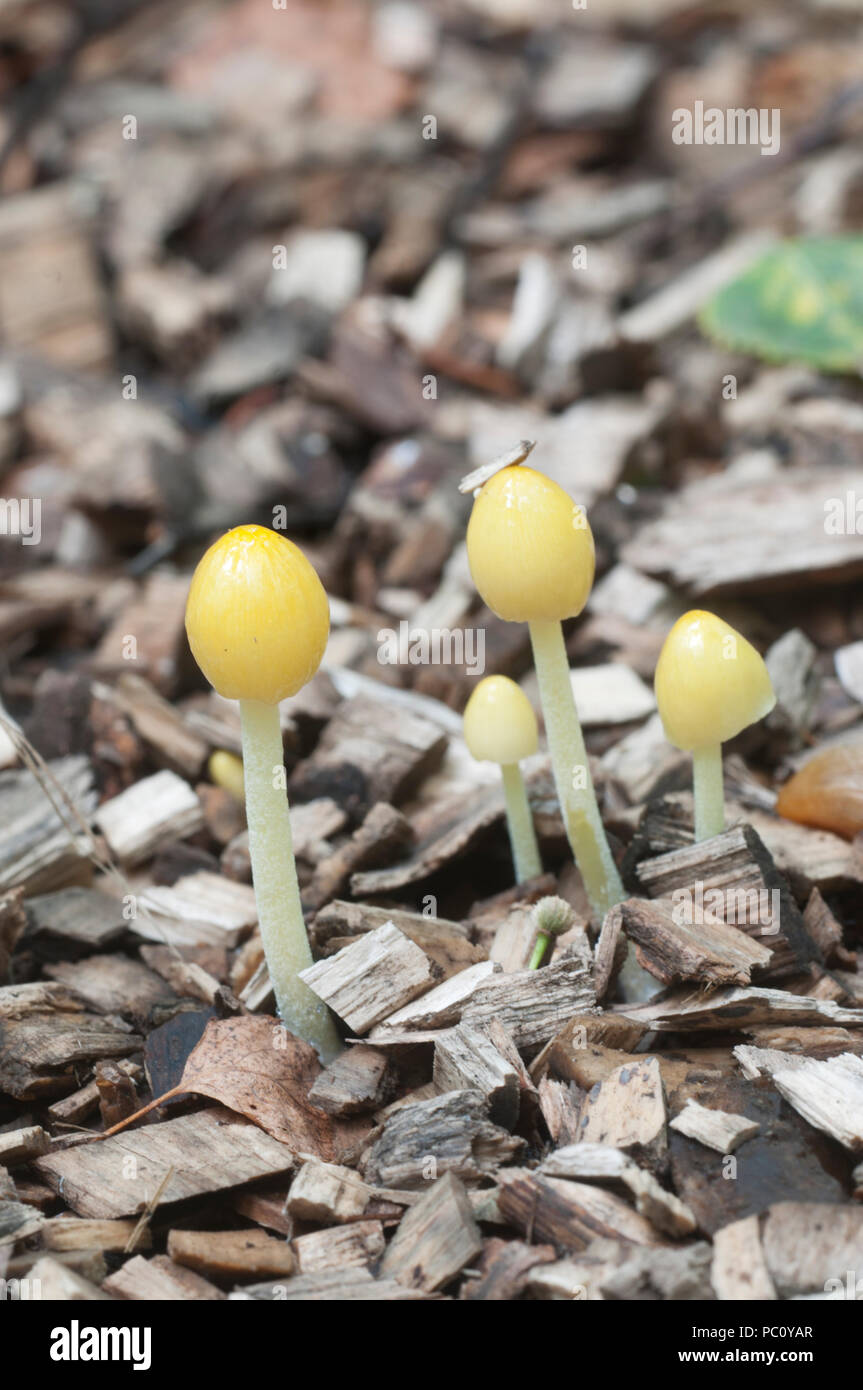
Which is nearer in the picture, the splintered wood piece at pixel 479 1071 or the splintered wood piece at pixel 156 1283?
the splintered wood piece at pixel 156 1283

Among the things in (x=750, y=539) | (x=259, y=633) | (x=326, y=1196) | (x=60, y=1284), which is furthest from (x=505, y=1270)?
(x=750, y=539)

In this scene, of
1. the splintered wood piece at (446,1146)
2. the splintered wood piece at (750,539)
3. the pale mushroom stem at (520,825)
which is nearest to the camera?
the splintered wood piece at (446,1146)

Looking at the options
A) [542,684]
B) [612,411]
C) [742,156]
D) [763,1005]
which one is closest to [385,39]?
[742,156]

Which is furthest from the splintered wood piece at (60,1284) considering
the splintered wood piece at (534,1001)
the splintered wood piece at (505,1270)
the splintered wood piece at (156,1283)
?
the splintered wood piece at (534,1001)

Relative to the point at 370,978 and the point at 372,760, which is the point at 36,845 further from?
the point at 370,978

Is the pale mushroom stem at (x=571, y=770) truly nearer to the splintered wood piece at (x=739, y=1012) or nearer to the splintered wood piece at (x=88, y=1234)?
the splintered wood piece at (x=739, y=1012)

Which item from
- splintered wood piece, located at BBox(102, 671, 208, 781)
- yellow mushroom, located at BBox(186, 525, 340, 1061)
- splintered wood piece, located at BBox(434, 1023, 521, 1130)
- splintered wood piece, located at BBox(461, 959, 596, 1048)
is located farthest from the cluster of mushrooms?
splintered wood piece, located at BBox(102, 671, 208, 781)
